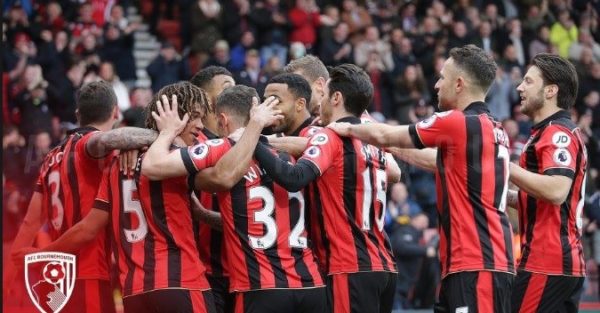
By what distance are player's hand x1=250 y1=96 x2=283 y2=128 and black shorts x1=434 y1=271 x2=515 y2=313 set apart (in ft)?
4.94

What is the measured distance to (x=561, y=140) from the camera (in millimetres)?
8031

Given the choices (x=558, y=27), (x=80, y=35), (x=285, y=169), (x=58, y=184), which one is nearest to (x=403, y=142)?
(x=285, y=169)

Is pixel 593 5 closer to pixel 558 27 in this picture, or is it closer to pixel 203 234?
pixel 558 27

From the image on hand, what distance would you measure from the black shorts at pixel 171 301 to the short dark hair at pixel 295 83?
64.9 inches

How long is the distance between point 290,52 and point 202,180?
41.3ft

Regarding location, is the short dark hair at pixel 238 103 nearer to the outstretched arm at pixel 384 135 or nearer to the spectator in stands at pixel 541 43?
the outstretched arm at pixel 384 135

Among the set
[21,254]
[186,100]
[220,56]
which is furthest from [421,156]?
[220,56]

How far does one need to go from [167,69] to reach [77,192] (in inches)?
412

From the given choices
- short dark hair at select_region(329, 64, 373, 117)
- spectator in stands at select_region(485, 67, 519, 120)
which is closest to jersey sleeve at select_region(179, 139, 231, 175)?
A: short dark hair at select_region(329, 64, 373, 117)

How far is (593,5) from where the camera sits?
24.4 metres

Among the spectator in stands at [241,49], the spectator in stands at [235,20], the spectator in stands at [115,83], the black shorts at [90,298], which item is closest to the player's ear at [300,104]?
the black shorts at [90,298]

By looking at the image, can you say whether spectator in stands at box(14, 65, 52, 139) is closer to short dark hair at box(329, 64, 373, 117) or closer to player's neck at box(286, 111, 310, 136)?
player's neck at box(286, 111, 310, 136)

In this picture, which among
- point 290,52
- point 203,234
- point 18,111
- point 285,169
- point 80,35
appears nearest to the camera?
point 285,169

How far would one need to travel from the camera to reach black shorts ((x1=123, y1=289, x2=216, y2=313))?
7.08m
